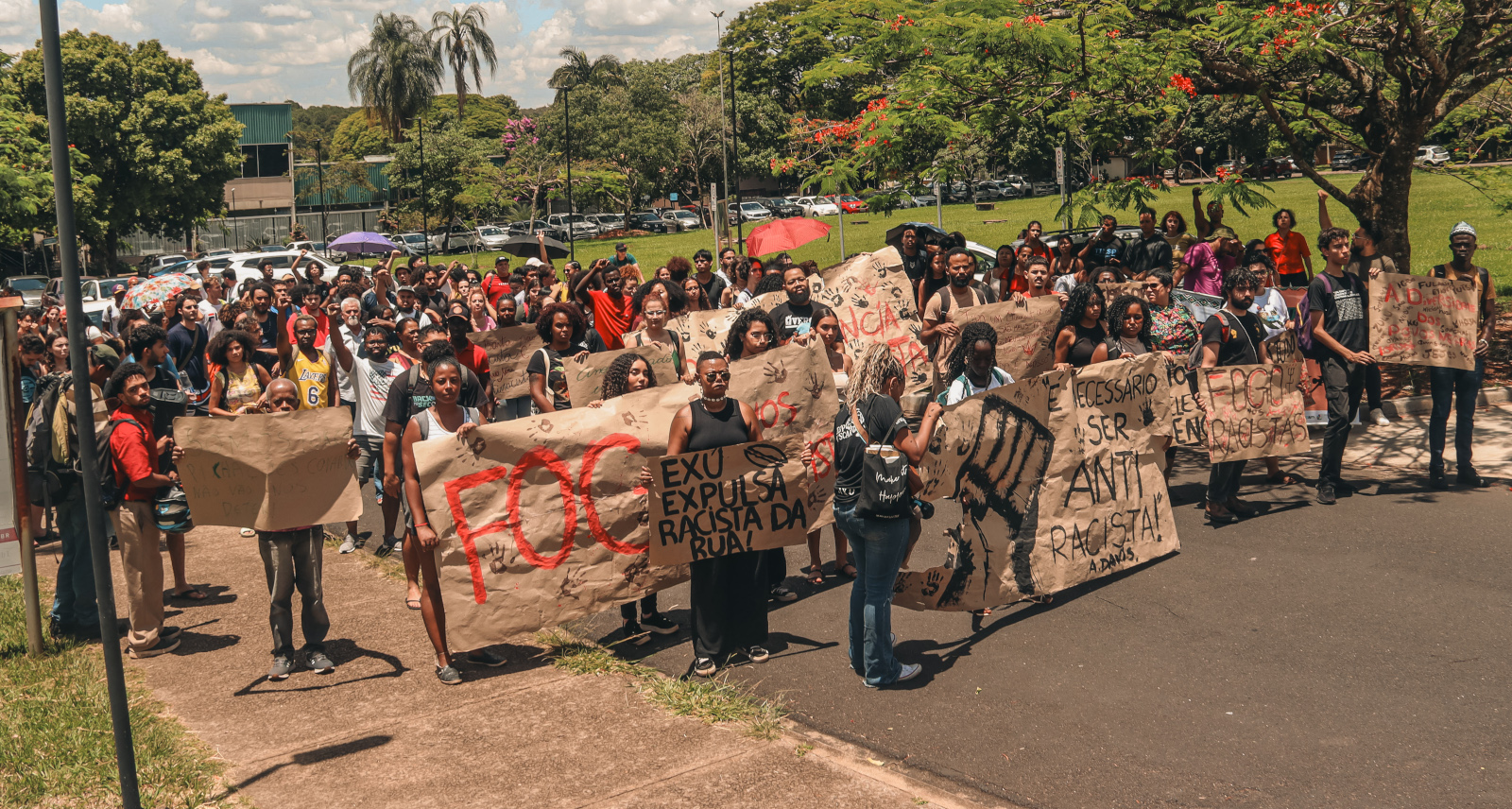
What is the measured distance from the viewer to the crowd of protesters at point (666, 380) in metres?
6.32

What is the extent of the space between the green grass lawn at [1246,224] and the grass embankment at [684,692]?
14442 millimetres

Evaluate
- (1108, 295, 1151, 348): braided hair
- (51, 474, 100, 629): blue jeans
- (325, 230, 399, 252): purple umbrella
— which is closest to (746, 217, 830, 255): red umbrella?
(1108, 295, 1151, 348): braided hair

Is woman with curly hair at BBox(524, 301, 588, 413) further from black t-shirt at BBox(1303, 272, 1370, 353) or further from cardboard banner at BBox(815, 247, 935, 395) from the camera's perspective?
black t-shirt at BBox(1303, 272, 1370, 353)

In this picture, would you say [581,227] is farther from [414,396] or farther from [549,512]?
[549,512]

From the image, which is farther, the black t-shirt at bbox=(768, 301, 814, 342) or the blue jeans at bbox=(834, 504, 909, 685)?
the black t-shirt at bbox=(768, 301, 814, 342)

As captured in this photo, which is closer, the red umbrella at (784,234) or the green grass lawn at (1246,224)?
the red umbrella at (784,234)

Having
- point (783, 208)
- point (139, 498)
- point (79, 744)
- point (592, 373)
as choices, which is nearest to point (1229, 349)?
point (592, 373)

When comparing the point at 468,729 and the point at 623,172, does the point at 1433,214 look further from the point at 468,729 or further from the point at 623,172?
the point at 623,172

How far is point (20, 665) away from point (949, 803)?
212 inches

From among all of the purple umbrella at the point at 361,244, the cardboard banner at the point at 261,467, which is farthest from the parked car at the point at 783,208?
the cardboard banner at the point at 261,467

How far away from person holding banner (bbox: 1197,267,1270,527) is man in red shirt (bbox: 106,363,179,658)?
6.72 metres

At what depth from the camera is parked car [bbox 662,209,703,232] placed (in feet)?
202

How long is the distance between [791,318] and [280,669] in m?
4.20

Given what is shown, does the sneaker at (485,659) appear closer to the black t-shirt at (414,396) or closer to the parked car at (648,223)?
the black t-shirt at (414,396)
